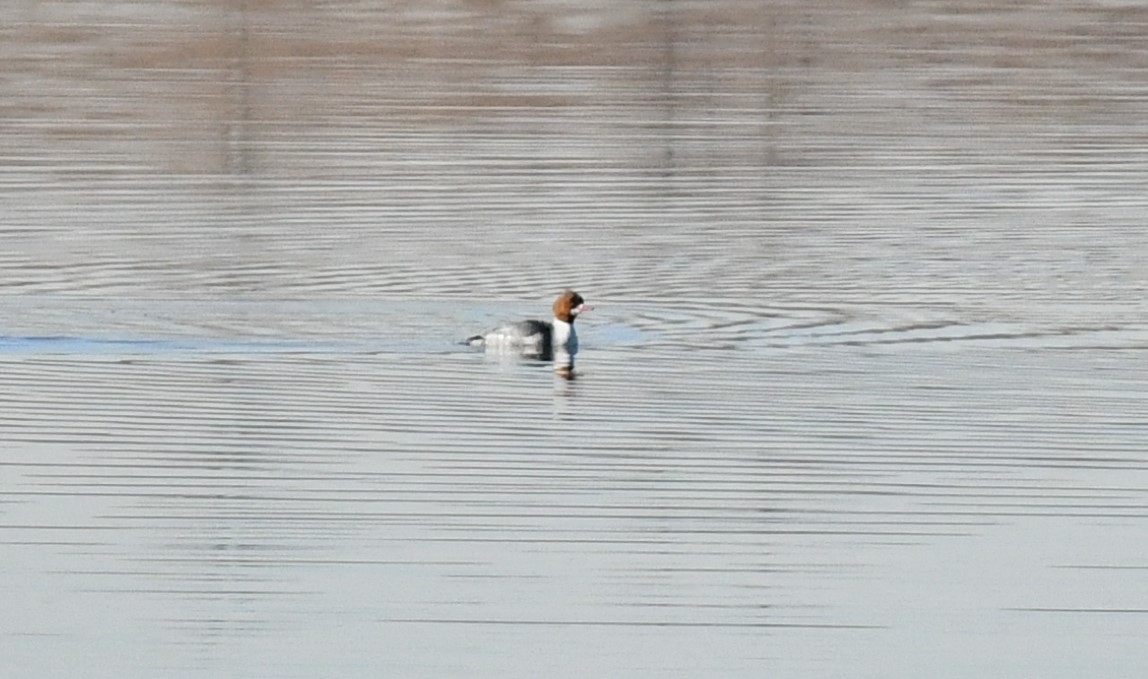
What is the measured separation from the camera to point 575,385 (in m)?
14.5

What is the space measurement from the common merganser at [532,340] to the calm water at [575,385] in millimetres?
175

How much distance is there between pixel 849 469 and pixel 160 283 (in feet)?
23.8

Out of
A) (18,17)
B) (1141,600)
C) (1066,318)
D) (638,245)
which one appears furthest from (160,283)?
(18,17)

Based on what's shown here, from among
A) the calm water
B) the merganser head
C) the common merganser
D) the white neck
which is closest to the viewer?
the calm water

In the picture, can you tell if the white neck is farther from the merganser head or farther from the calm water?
the calm water

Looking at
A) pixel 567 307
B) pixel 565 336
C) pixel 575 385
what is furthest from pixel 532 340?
pixel 575 385

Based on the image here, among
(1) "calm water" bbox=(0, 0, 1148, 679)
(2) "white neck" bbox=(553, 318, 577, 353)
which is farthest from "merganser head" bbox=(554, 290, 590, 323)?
(1) "calm water" bbox=(0, 0, 1148, 679)

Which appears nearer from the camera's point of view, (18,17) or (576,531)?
(576,531)

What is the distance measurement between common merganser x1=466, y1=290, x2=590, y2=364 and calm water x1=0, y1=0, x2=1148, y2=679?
175 mm

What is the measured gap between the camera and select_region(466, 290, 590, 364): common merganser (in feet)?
50.8

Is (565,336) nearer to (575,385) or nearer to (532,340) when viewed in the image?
(532,340)

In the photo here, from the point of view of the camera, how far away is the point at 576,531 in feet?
35.0

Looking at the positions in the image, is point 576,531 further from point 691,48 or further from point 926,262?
point 691,48

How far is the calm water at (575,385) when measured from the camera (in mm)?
9461
